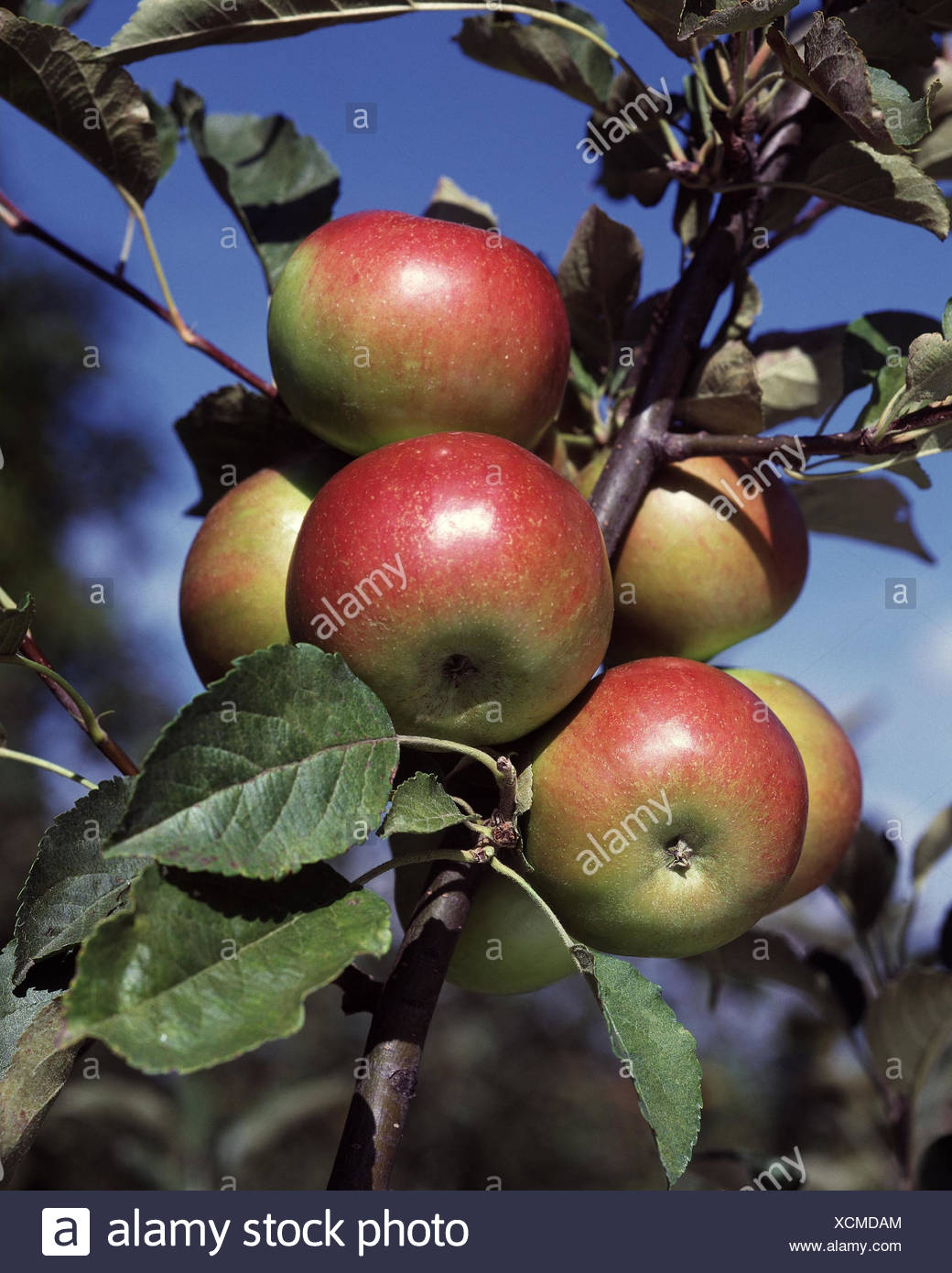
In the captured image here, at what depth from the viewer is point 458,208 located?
2.95ft

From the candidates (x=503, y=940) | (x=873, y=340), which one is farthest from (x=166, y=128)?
(x=503, y=940)

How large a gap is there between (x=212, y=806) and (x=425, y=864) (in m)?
0.29

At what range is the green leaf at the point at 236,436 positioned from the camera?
2.48 feet

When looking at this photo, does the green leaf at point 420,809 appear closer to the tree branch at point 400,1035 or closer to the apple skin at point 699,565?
the tree branch at point 400,1035

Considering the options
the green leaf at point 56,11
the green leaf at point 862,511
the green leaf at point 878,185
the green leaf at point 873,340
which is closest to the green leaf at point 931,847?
the green leaf at point 862,511

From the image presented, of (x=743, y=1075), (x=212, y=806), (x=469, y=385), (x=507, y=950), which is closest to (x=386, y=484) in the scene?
(x=469, y=385)

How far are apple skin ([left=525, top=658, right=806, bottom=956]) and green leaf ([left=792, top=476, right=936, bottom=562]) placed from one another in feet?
1.29

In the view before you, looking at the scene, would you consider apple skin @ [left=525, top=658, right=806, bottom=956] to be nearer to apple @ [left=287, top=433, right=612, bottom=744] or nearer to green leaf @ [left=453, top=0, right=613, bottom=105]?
apple @ [left=287, top=433, right=612, bottom=744]

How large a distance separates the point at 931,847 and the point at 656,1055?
0.80 m

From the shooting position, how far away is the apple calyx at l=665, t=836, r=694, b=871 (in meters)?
0.60

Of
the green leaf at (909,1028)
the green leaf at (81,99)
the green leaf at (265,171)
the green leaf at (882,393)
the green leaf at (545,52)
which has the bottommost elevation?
the green leaf at (909,1028)

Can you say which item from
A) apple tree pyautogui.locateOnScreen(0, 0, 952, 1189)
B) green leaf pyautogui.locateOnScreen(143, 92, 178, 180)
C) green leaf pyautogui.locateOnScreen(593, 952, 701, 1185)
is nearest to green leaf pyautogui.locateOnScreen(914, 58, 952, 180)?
apple tree pyautogui.locateOnScreen(0, 0, 952, 1189)

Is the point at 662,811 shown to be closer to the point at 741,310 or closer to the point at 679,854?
the point at 679,854

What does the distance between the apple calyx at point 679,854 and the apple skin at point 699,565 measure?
0.58 ft
